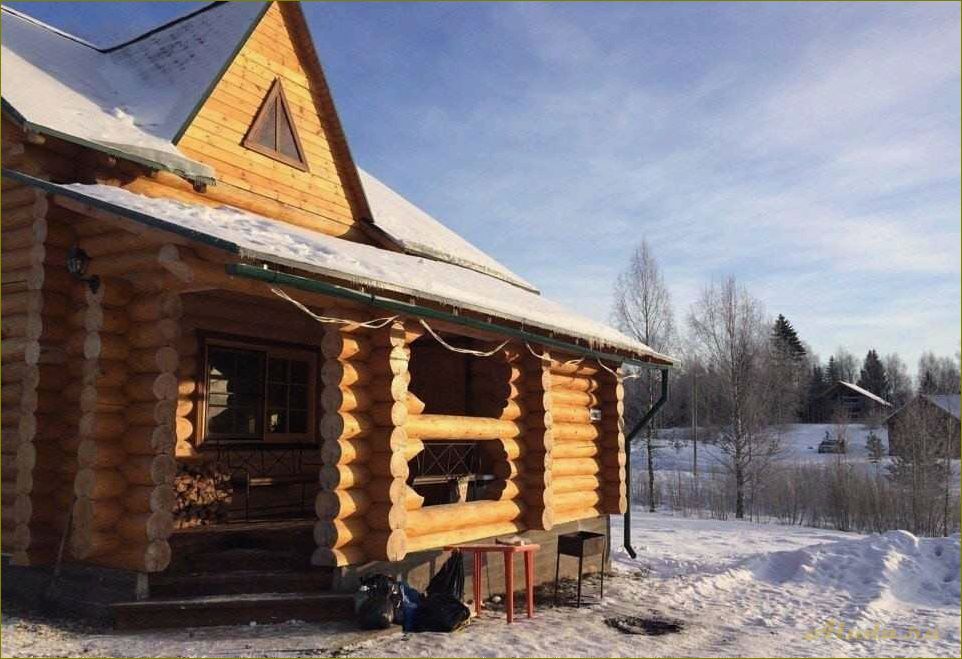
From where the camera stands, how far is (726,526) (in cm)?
1902

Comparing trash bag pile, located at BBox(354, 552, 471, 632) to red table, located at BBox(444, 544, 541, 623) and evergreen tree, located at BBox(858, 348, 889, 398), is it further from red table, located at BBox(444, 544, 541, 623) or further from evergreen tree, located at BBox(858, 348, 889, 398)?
evergreen tree, located at BBox(858, 348, 889, 398)

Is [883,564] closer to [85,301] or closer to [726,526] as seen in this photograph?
[726,526]

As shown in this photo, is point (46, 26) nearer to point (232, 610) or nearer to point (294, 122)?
point (294, 122)

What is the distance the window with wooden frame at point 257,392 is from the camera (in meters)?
8.62

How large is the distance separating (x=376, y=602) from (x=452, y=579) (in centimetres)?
134

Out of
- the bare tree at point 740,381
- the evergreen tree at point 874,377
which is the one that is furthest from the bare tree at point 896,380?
the bare tree at point 740,381

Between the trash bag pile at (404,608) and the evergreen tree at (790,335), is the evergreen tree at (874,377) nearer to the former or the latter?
the evergreen tree at (790,335)

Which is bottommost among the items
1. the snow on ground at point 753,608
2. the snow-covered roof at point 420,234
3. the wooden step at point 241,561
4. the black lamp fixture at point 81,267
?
the snow on ground at point 753,608

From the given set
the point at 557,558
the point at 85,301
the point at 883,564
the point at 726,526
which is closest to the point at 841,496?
the point at 726,526

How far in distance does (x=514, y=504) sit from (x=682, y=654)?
124 inches

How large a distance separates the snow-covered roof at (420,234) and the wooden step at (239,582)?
5.44 meters

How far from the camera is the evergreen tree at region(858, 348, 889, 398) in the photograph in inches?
2761

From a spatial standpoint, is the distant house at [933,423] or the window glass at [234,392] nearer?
the window glass at [234,392]

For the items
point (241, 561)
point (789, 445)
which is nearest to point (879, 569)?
point (241, 561)
